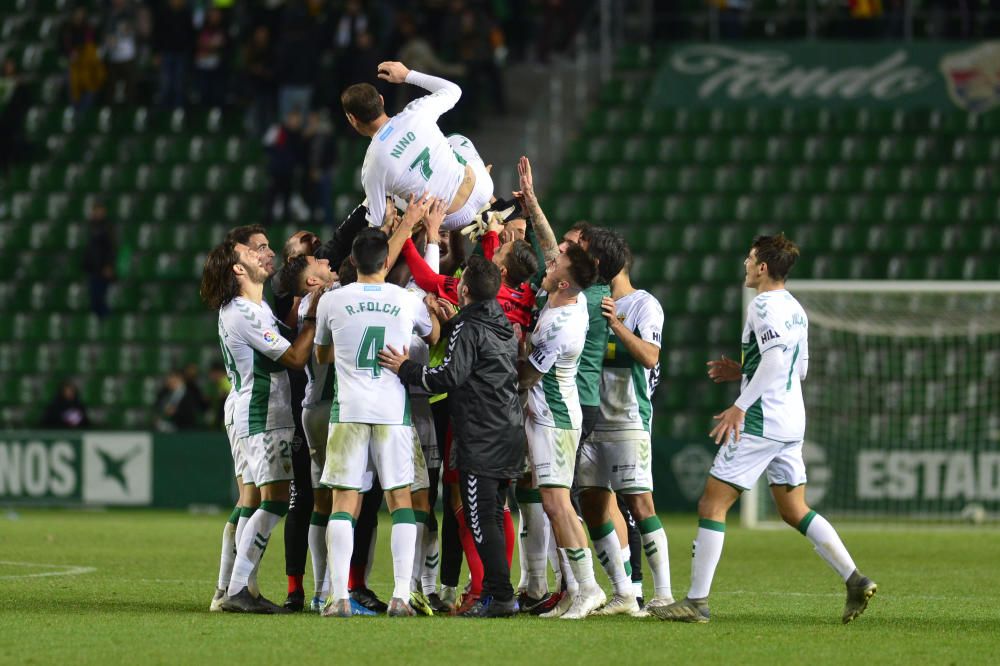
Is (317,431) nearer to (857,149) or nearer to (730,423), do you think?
(730,423)

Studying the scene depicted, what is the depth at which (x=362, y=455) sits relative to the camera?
939 centimetres

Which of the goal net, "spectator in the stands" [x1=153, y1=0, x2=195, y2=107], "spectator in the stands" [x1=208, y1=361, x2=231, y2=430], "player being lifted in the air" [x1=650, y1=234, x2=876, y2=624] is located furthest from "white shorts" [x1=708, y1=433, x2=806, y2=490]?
"spectator in the stands" [x1=153, y1=0, x2=195, y2=107]

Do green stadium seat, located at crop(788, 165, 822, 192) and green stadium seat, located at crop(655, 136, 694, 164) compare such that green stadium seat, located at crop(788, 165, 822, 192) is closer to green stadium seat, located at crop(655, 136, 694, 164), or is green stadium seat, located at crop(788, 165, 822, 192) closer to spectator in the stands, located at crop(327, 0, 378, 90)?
green stadium seat, located at crop(655, 136, 694, 164)

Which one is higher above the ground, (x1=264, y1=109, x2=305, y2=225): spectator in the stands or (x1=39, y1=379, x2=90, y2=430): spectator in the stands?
(x1=264, y1=109, x2=305, y2=225): spectator in the stands

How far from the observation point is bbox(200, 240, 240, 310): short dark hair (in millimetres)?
10031

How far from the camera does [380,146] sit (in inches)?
391

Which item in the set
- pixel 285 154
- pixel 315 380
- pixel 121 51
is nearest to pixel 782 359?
pixel 315 380

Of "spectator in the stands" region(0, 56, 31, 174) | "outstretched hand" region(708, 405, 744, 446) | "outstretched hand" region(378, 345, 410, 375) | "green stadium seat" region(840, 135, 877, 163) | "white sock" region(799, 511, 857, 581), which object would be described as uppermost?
"spectator in the stands" region(0, 56, 31, 174)

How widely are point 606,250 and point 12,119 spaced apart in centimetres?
1992

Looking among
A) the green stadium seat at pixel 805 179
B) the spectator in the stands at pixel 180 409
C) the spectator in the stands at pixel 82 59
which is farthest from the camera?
the spectator in the stands at pixel 82 59

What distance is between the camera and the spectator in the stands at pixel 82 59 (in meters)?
27.2

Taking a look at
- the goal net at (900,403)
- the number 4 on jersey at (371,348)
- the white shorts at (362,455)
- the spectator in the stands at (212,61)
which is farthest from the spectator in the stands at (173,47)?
the white shorts at (362,455)

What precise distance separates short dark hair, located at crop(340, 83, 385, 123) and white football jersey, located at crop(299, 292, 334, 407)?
1119 millimetres

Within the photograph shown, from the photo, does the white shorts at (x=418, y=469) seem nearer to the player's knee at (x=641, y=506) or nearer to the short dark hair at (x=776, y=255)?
the player's knee at (x=641, y=506)
